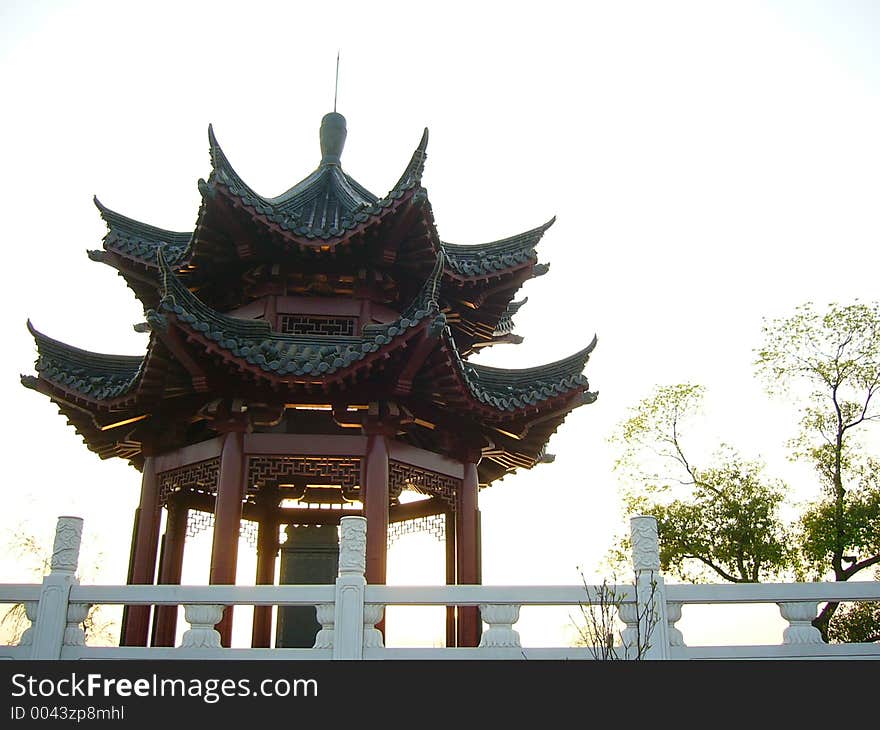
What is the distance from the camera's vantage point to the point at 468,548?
10.9 meters

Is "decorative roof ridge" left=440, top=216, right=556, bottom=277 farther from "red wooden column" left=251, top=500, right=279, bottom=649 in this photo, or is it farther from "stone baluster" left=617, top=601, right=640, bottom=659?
"stone baluster" left=617, top=601, right=640, bottom=659

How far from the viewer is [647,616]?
7547mm

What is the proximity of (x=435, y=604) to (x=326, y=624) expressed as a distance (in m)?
1.03

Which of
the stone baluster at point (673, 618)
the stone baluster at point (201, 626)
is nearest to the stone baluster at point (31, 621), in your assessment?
the stone baluster at point (201, 626)

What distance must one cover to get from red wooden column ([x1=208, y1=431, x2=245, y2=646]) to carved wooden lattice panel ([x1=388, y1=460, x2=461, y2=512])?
1.88 metres

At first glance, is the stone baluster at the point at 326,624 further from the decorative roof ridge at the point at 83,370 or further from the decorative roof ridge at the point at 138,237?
the decorative roof ridge at the point at 138,237

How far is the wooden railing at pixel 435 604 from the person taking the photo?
24.2 ft

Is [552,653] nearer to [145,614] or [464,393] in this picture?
[464,393]

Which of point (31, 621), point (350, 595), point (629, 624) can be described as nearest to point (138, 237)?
point (31, 621)

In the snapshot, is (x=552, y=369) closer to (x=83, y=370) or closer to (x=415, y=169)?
(x=415, y=169)

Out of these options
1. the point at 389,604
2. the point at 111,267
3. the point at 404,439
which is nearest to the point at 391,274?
the point at 404,439

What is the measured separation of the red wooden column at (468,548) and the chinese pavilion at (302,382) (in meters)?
0.03
